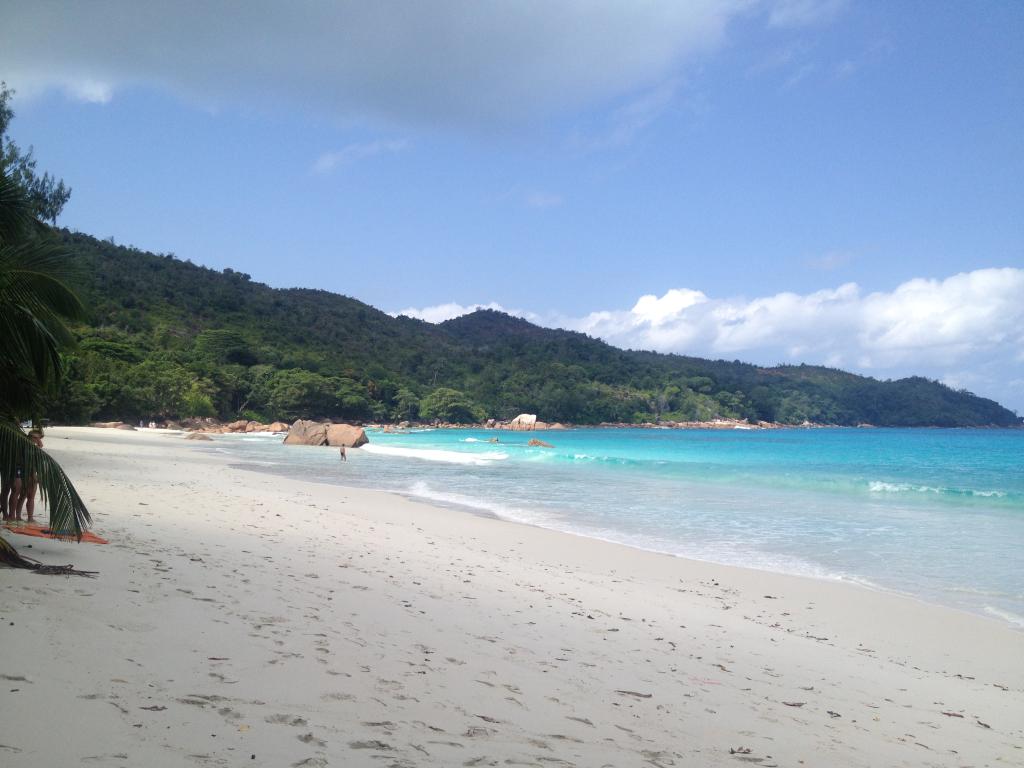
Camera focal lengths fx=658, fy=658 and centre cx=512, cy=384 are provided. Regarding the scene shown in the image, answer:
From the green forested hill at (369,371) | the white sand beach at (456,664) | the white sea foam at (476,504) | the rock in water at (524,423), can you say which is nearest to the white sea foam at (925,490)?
the white sea foam at (476,504)

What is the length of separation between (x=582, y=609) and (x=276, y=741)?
171 inches

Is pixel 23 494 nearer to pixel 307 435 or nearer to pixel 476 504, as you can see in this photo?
pixel 476 504

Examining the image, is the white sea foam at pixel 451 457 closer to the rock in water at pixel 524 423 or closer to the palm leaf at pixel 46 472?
the palm leaf at pixel 46 472

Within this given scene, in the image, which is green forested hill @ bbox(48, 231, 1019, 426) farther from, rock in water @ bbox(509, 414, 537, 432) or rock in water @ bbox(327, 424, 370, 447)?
rock in water @ bbox(327, 424, 370, 447)

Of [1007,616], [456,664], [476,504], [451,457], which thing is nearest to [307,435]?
[451,457]

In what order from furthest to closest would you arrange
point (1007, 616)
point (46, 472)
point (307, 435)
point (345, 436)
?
point (307, 435)
point (345, 436)
point (1007, 616)
point (46, 472)

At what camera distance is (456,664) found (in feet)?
14.6

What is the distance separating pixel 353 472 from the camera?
2597 cm

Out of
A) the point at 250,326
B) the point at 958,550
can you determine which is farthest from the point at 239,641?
the point at 250,326

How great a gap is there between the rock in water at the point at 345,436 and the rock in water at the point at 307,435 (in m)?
0.56

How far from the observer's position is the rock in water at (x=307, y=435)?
4641 centimetres

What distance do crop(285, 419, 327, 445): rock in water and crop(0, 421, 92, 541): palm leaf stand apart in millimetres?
42332

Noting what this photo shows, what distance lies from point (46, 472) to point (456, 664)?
3.46 m

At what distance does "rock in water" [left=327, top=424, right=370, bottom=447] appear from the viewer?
45.2 metres
